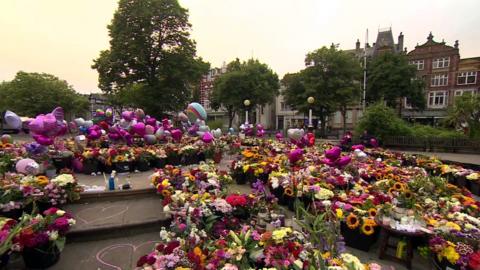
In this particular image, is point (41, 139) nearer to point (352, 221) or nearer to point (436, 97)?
point (352, 221)

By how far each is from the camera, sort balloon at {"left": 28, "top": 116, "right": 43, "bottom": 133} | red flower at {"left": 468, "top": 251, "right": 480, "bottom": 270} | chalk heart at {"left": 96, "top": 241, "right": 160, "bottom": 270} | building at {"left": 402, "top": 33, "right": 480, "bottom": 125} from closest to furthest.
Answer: red flower at {"left": 468, "top": 251, "right": 480, "bottom": 270} → chalk heart at {"left": 96, "top": 241, "right": 160, "bottom": 270} → balloon at {"left": 28, "top": 116, "right": 43, "bottom": 133} → building at {"left": 402, "top": 33, "right": 480, "bottom": 125}

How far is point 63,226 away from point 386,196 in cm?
473

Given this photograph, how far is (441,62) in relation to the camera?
34344 mm

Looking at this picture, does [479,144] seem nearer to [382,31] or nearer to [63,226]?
[63,226]

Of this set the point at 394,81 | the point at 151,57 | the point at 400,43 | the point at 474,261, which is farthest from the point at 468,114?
the point at 400,43

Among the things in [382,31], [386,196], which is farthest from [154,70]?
[382,31]

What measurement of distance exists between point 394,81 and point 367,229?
30.6 meters

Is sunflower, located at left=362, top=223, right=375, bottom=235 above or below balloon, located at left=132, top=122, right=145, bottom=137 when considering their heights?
below

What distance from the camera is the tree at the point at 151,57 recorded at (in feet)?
68.1

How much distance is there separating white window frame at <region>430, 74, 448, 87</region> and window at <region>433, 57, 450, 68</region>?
52.9 inches

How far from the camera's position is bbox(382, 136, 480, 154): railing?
14.6m

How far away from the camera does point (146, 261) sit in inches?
88.6

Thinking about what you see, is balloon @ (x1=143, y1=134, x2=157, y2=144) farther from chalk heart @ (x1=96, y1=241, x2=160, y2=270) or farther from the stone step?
chalk heart @ (x1=96, y1=241, x2=160, y2=270)

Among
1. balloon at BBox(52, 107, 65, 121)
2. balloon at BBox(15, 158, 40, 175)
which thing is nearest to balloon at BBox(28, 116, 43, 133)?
balloon at BBox(52, 107, 65, 121)
